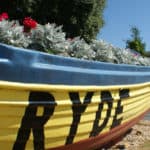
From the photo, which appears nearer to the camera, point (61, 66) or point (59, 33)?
point (61, 66)

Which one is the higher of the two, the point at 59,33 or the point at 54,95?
the point at 59,33

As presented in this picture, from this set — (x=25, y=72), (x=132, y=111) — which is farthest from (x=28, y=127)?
(x=132, y=111)

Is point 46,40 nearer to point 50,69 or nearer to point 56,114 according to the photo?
point 50,69

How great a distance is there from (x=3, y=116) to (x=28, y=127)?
410 mm

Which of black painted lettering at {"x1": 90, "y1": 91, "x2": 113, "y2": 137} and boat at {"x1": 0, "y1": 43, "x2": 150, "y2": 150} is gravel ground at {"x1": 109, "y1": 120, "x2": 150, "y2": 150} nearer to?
boat at {"x1": 0, "y1": 43, "x2": 150, "y2": 150}

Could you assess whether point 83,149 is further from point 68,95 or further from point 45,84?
point 45,84

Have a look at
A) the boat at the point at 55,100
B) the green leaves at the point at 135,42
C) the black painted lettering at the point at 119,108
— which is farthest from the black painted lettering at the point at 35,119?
the green leaves at the point at 135,42

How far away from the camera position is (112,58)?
21.7 feet

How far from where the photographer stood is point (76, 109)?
5.15 metres

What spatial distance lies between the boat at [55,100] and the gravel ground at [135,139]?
4.74ft

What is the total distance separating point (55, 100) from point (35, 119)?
0.85ft

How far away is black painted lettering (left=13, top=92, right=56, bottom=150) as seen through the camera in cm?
447

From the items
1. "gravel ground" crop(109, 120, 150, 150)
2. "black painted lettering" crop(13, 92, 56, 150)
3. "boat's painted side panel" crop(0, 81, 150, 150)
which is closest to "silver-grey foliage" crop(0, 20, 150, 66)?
"boat's painted side panel" crop(0, 81, 150, 150)

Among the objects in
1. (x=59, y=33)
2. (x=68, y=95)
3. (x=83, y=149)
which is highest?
(x=59, y=33)
